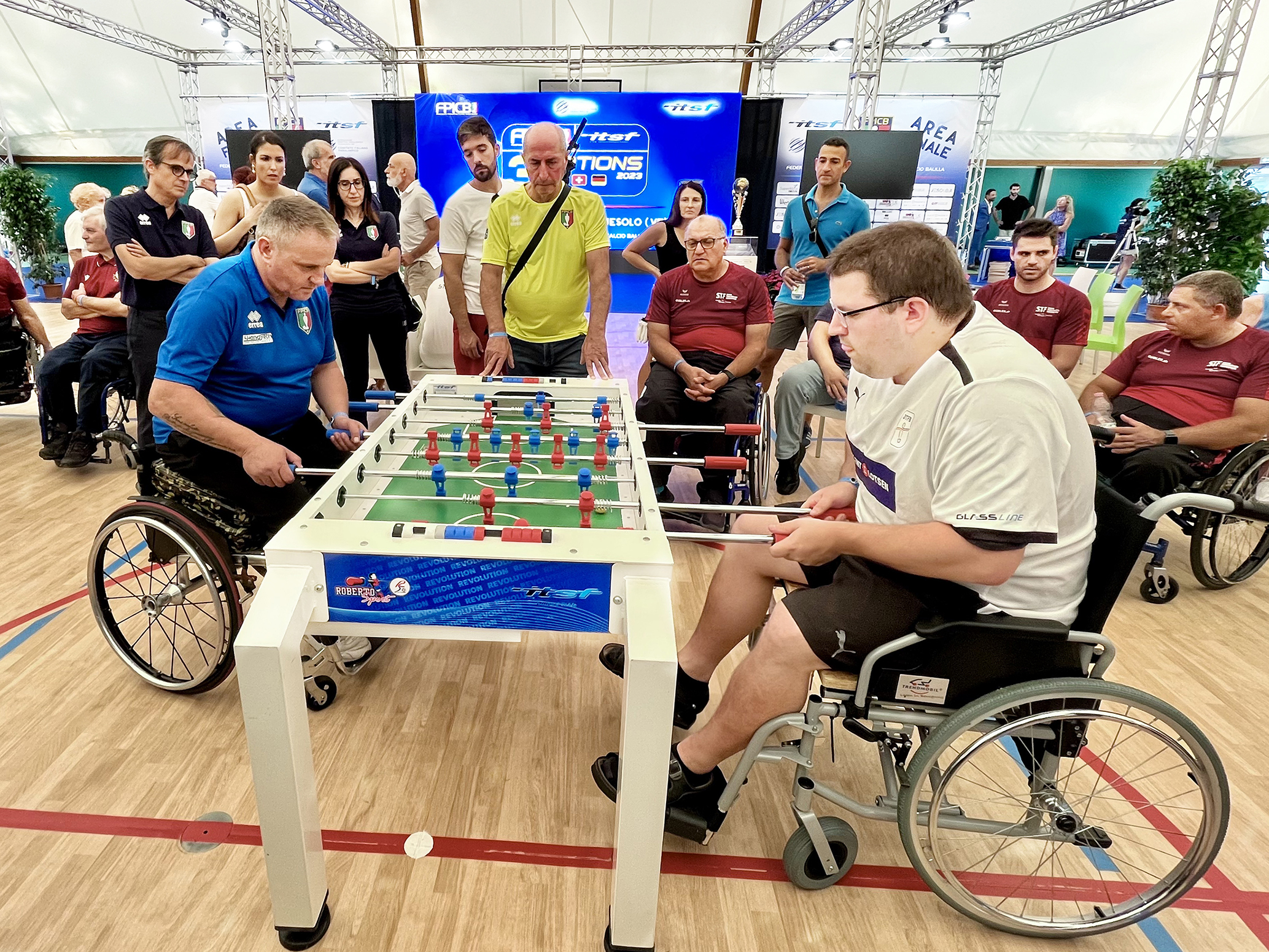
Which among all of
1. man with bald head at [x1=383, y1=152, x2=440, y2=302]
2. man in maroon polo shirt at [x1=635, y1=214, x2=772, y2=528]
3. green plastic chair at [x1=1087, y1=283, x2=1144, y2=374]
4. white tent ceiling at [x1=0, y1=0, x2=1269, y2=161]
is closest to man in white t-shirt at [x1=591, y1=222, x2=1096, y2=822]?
man in maroon polo shirt at [x1=635, y1=214, x2=772, y2=528]

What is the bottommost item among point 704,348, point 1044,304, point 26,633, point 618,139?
point 26,633

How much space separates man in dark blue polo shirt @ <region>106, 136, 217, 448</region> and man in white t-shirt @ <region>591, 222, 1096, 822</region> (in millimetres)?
2739

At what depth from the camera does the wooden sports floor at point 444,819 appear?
1.46 metres

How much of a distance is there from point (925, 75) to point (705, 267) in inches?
395

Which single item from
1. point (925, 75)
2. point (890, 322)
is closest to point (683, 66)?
point (925, 75)

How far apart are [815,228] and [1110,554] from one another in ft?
9.94

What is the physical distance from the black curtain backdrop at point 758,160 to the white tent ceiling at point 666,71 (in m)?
0.75

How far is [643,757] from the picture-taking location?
1.25 metres

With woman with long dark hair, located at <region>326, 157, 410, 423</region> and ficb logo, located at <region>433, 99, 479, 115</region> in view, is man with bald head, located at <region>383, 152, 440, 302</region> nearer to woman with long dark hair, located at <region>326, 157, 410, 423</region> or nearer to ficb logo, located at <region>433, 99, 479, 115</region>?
woman with long dark hair, located at <region>326, 157, 410, 423</region>

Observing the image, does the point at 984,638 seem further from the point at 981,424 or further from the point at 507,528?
the point at 507,528

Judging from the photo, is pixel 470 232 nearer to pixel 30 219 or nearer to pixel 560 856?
pixel 560 856

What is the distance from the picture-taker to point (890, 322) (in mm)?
1367

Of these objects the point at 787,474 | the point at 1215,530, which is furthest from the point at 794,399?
the point at 1215,530

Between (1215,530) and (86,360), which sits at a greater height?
(86,360)
